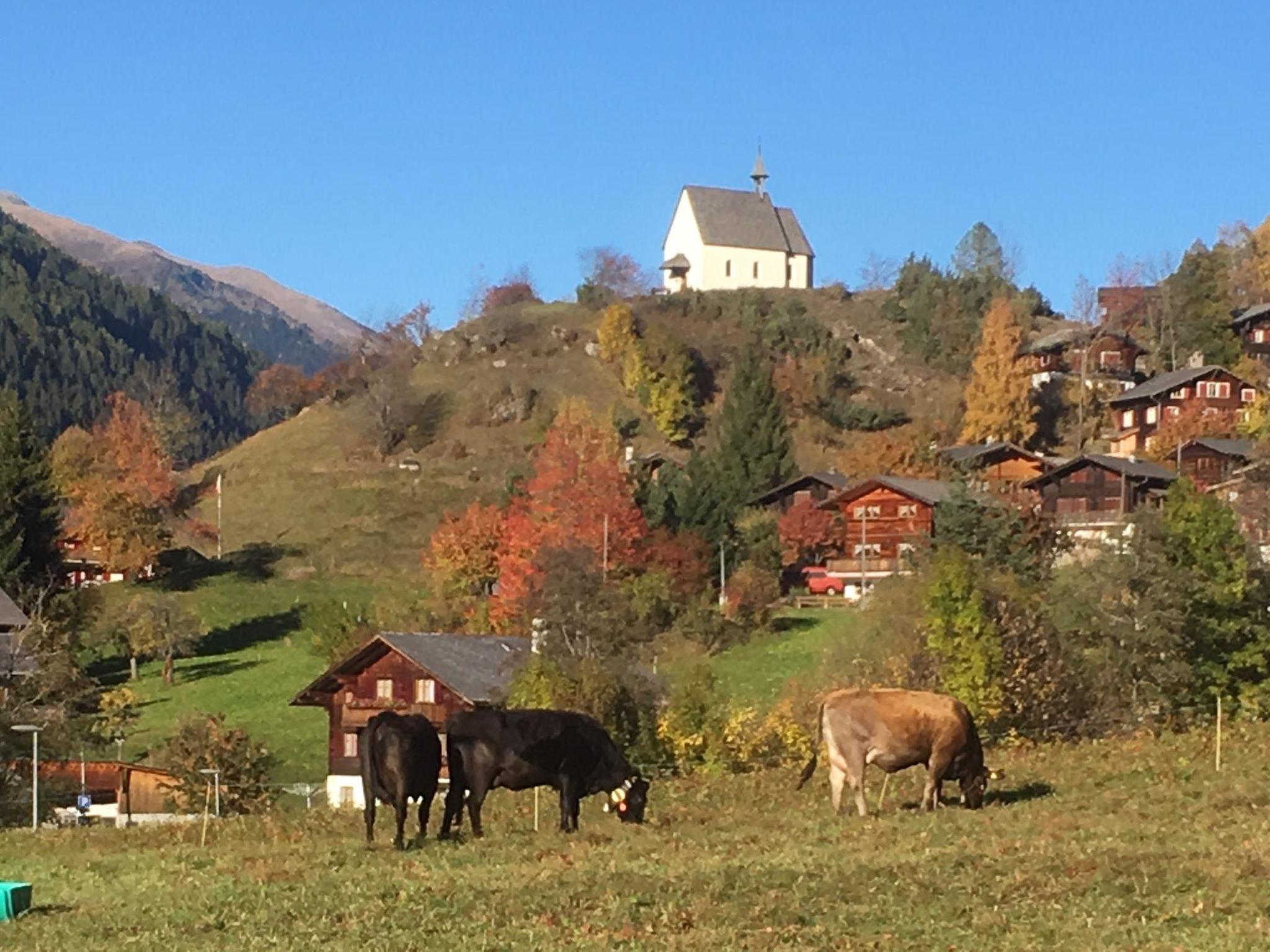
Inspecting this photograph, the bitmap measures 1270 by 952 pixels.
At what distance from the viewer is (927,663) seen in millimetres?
46094

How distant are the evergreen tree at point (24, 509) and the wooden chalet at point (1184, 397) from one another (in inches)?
2333

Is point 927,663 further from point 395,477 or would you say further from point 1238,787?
point 395,477

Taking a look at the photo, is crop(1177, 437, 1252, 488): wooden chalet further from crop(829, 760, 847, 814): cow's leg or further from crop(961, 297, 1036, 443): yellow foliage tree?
crop(829, 760, 847, 814): cow's leg

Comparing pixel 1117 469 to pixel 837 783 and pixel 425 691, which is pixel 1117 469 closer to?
pixel 425 691

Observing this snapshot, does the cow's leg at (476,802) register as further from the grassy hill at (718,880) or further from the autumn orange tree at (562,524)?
the autumn orange tree at (562,524)

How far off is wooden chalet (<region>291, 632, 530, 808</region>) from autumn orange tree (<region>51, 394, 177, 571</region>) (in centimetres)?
3956

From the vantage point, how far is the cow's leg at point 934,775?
22.7 metres

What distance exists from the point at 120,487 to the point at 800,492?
37.1 m

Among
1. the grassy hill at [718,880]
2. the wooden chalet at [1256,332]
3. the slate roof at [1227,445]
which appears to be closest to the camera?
the grassy hill at [718,880]

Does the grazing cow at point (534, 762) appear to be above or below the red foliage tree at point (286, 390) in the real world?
below

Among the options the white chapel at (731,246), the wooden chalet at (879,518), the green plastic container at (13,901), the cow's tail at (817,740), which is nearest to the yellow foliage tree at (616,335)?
the white chapel at (731,246)

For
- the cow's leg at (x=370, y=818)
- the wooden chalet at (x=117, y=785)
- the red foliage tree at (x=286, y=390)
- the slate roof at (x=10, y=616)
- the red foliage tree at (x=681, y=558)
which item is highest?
the red foliage tree at (x=286, y=390)

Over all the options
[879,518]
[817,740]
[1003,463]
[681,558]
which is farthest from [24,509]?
[817,740]

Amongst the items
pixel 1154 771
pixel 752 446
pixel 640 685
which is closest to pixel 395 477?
pixel 752 446
